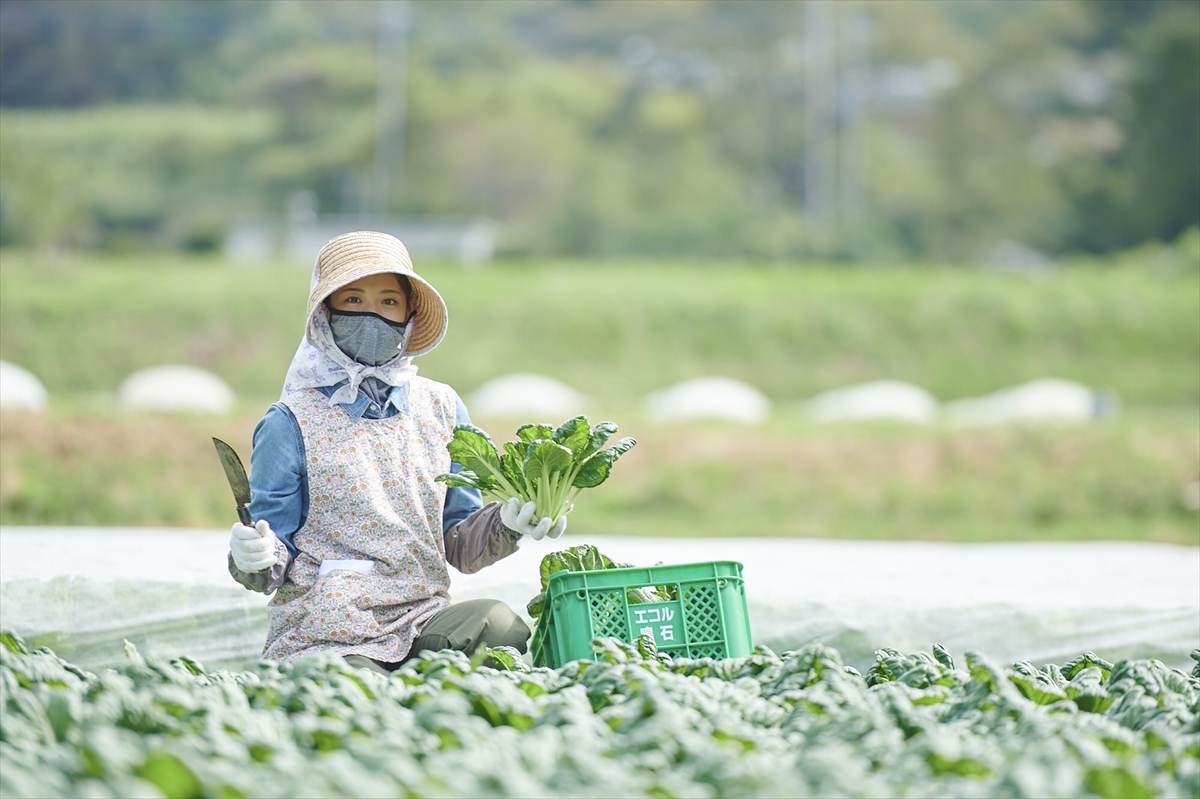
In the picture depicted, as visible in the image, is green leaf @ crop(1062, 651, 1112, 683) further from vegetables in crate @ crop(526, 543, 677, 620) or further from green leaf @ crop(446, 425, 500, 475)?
green leaf @ crop(446, 425, 500, 475)

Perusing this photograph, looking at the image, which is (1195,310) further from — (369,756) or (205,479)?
(369,756)

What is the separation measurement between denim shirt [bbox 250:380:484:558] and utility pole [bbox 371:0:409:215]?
3275 cm

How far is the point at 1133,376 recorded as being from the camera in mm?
20891

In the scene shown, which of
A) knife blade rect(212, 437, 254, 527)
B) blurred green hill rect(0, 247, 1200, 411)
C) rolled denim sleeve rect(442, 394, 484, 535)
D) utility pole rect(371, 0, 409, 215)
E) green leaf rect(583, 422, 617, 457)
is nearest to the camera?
knife blade rect(212, 437, 254, 527)

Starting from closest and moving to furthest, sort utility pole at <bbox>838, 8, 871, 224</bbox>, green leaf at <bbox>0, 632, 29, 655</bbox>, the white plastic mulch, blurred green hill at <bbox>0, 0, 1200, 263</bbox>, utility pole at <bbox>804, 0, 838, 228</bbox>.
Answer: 1. green leaf at <bbox>0, 632, 29, 655</bbox>
2. the white plastic mulch
3. blurred green hill at <bbox>0, 0, 1200, 263</bbox>
4. utility pole at <bbox>804, 0, 838, 228</bbox>
5. utility pole at <bbox>838, 8, 871, 224</bbox>

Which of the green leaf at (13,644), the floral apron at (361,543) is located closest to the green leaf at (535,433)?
the floral apron at (361,543)

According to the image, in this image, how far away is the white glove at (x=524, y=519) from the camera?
2945 millimetres

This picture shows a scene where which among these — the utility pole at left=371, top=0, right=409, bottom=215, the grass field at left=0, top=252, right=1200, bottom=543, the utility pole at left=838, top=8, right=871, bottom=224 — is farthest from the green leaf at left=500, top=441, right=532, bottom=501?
the utility pole at left=371, top=0, right=409, bottom=215

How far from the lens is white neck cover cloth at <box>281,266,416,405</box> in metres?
3.17

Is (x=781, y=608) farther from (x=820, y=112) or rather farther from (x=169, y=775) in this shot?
(x=820, y=112)

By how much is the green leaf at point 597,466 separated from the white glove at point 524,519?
96 millimetres

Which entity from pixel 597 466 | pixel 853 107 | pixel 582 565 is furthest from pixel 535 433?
pixel 853 107

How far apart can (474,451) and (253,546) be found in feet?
1.62

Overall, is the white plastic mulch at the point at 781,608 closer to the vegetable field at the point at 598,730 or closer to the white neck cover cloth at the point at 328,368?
the white neck cover cloth at the point at 328,368
